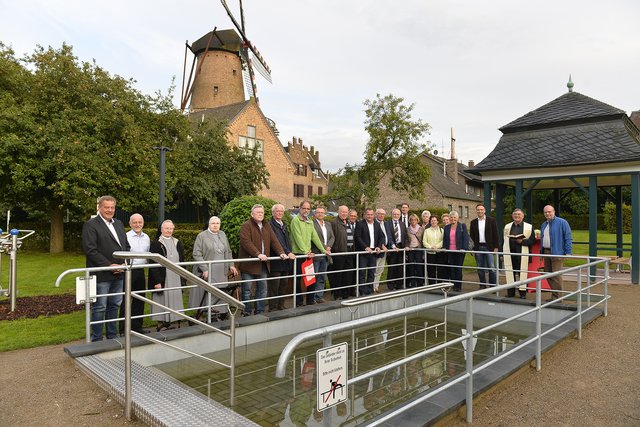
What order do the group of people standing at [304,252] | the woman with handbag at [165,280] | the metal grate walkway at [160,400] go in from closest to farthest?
the metal grate walkway at [160,400] < the group of people standing at [304,252] < the woman with handbag at [165,280]

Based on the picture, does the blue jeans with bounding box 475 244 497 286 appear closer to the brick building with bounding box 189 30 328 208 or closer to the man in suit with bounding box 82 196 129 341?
the man in suit with bounding box 82 196 129 341

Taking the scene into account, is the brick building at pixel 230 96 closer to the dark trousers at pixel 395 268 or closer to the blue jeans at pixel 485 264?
the dark trousers at pixel 395 268

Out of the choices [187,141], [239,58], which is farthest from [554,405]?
[239,58]

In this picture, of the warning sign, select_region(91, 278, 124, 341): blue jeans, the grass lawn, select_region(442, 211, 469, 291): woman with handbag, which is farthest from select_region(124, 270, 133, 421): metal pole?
select_region(442, 211, 469, 291): woman with handbag

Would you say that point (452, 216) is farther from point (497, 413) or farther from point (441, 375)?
point (497, 413)

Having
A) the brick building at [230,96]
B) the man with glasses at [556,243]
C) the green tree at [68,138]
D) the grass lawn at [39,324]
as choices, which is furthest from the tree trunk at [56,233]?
the brick building at [230,96]

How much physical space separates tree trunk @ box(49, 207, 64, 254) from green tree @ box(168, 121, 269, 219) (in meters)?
5.50

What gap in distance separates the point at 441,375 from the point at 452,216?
461 centimetres

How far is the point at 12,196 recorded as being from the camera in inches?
722

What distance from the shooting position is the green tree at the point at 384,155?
2550cm

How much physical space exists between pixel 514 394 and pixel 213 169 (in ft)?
71.1

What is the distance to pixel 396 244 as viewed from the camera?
9.79 meters

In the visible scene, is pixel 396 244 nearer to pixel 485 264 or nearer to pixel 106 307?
pixel 485 264

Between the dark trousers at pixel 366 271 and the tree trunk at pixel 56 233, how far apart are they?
15.6 metres
